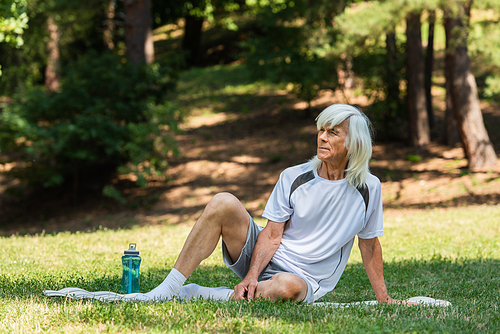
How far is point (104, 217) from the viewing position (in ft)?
46.8

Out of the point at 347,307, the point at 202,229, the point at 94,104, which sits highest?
the point at 94,104

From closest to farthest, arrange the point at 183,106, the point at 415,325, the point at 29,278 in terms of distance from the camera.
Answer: the point at 415,325 → the point at 29,278 → the point at 183,106

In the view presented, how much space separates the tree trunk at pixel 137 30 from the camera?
50.1ft

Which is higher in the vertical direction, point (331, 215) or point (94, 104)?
point (94, 104)

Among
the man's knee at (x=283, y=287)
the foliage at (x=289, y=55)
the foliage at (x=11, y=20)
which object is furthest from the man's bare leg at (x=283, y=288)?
the foliage at (x=289, y=55)

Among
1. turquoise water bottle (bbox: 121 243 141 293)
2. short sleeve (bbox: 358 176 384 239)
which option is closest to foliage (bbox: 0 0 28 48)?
turquoise water bottle (bbox: 121 243 141 293)

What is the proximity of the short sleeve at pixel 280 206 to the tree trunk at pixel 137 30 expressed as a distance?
12264 mm

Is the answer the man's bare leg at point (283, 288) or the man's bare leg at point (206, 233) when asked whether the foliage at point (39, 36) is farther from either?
the man's bare leg at point (283, 288)

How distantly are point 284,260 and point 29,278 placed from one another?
264cm

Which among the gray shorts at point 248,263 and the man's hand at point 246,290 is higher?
the gray shorts at point 248,263

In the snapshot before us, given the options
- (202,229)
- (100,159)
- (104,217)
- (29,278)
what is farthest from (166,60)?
(202,229)

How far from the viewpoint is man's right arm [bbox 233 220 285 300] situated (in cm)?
375

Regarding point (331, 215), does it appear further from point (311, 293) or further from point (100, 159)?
point (100, 159)

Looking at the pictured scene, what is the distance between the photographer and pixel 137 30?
15281 mm
